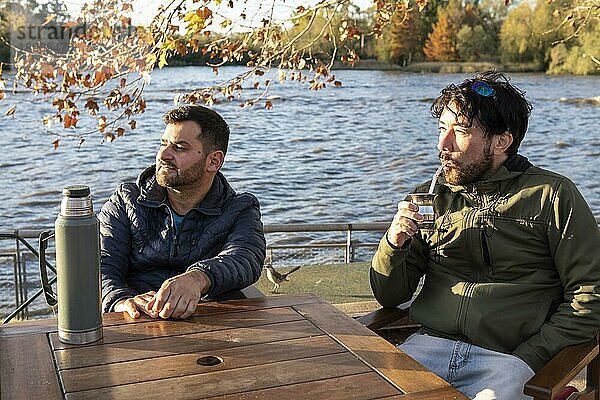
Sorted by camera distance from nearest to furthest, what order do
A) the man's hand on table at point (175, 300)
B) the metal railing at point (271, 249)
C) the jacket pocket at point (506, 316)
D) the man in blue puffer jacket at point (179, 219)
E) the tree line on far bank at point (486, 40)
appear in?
the man's hand on table at point (175, 300) < the jacket pocket at point (506, 316) < the man in blue puffer jacket at point (179, 219) < the metal railing at point (271, 249) < the tree line on far bank at point (486, 40)

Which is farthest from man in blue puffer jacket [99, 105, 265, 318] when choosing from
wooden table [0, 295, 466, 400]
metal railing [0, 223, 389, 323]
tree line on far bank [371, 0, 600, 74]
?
tree line on far bank [371, 0, 600, 74]

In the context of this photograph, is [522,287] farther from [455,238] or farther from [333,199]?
[333,199]

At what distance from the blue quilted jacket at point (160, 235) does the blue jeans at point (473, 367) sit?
536mm

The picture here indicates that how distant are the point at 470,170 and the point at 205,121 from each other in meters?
0.84

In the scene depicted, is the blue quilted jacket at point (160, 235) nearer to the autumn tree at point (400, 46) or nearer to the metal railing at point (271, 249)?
the metal railing at point (271, 249)

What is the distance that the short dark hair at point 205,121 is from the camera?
2.48 meters

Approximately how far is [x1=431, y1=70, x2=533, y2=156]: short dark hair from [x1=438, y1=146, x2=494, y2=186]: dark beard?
0.06 meters

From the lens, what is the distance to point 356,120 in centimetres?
1994

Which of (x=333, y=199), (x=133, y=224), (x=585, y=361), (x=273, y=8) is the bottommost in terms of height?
(x=333, y=199)

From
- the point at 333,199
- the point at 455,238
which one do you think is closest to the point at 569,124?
the point at 333,199

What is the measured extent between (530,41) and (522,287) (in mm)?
13213

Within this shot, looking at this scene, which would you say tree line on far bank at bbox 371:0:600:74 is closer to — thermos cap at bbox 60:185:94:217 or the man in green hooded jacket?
the man in green hooded jacket

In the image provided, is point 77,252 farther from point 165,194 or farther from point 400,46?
point 400,46

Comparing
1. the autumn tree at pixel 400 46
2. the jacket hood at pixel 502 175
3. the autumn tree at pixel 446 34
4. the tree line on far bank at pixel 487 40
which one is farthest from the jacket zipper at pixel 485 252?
the autumn tree at pixel 446 34
